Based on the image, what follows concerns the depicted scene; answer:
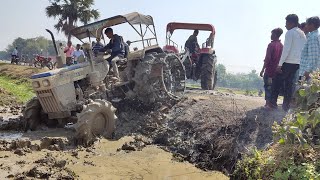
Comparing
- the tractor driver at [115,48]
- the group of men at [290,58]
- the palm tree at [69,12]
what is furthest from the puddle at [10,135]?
the palm tree at [69,12]

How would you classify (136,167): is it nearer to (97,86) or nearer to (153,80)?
(97,86)

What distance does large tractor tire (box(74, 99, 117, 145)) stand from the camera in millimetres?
6105

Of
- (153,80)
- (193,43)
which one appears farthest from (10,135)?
(193,43)

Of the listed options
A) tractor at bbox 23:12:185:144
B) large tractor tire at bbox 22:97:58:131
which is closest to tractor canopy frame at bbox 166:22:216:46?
tractor at bbox 23:12:185:144

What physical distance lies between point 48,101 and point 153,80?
7.75 feet

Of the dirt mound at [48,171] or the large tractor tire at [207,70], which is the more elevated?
the large tractor tire at [207,70]

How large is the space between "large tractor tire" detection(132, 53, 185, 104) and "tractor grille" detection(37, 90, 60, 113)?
6.13ft

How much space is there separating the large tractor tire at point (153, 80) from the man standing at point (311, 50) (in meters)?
3.10

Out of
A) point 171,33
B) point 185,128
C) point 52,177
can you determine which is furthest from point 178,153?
point 171,33

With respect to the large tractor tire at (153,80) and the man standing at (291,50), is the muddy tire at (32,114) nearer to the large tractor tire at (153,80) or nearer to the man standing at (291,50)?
the large tractor tire at (153,80)

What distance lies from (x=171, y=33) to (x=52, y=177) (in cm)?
942

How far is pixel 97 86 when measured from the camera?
745 centimetres

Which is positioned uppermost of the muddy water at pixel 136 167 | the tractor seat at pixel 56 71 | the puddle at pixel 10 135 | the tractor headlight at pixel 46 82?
the tractor seat at pixel 56 71

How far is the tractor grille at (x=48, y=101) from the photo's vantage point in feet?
22.1
